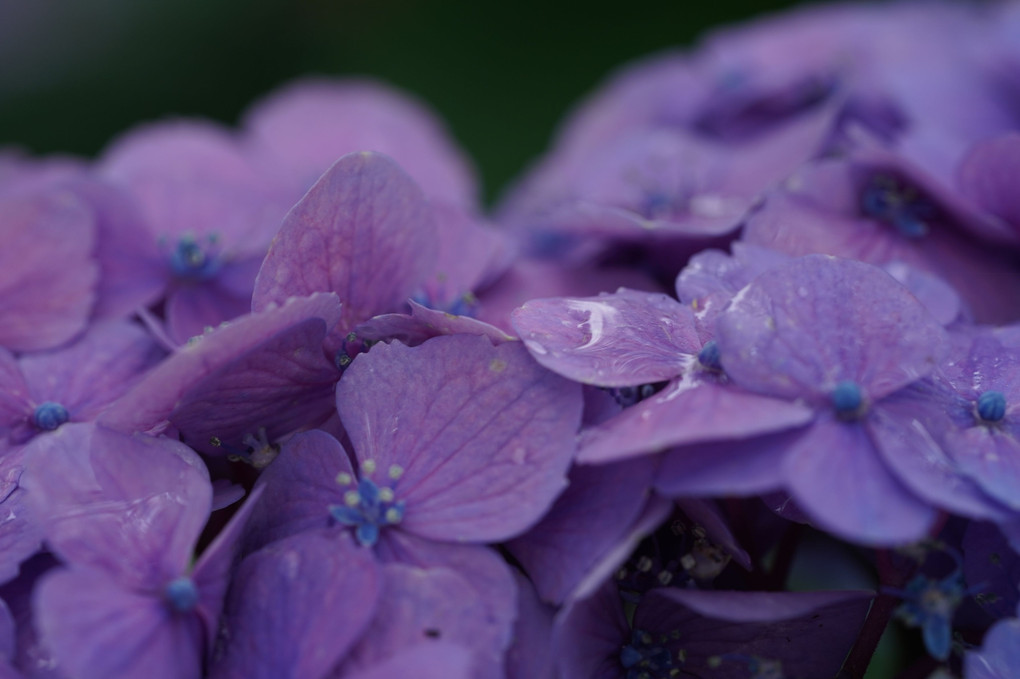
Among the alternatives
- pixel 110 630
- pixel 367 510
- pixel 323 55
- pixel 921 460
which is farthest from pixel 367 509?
pixel 323 55

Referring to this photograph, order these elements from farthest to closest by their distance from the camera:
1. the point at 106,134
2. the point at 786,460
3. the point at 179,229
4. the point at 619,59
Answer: the point at 619,59 → the point at 106,134 → the point at 179,229 → the point at 786,460

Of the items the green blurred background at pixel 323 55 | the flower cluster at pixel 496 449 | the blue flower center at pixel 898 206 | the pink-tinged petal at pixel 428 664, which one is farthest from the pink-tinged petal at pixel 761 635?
the green blurred background at pixel 323 55

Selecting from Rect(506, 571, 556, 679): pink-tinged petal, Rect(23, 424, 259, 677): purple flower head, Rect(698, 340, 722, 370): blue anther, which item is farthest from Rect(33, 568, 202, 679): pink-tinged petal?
Rect(698, 340, 722, 370): blue anther

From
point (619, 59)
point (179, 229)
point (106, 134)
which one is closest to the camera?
point (179, 229)

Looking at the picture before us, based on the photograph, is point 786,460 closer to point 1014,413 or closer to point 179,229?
point 1014,413

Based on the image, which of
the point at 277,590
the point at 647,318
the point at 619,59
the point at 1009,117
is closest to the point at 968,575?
the point at 647,318

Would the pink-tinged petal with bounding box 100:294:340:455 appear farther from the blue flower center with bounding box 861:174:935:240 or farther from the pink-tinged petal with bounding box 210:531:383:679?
the blue flower center with bounding box 861:174:935:240

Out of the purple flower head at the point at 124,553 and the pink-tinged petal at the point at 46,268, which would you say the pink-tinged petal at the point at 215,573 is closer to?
the purple flower head at the point at 124,553
